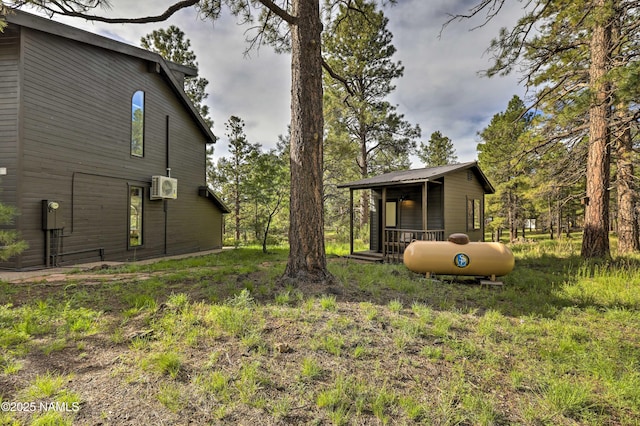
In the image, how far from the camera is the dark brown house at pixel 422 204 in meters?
9.71

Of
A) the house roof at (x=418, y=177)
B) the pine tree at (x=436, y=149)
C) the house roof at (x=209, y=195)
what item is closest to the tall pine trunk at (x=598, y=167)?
the house roof at (x=418, y=177)

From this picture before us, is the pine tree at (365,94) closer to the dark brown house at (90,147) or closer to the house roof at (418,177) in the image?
the house roof at (418,177)

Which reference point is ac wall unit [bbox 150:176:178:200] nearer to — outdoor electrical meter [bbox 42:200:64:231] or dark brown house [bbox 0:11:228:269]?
dark brown house [bbox 0:11:228:269]

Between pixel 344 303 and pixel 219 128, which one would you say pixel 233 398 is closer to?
pixel 344 303

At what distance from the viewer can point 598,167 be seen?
781cm

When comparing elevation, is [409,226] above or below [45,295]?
above

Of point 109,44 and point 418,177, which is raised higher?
point 109,44

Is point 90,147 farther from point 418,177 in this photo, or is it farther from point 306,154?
point 418,177

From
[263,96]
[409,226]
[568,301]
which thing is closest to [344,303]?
[568,301]

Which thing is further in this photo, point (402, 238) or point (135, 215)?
point (402, 238)

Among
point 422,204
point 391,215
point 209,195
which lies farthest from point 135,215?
point 422,204

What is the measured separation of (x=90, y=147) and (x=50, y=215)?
222cm

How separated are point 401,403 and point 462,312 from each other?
2321mm

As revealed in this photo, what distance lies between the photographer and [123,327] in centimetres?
320
